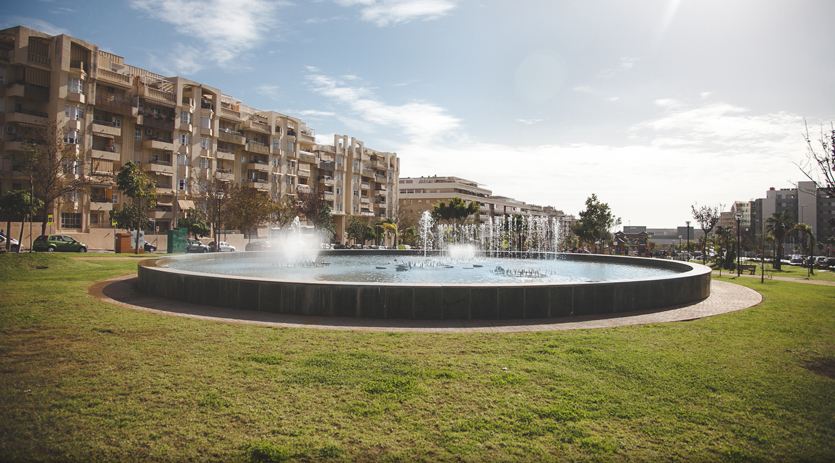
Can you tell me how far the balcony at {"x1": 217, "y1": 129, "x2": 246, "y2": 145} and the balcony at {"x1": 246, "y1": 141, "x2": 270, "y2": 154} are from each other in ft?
5.48

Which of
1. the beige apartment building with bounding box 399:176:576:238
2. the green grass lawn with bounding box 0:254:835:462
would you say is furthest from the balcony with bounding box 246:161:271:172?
the green grass lawn with bounding box 0:254:835:462

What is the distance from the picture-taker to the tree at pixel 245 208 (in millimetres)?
49625

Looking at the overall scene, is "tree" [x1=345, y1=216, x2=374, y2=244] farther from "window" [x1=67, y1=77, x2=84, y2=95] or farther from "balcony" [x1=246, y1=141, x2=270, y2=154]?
"window" [x1=67, y1=77, x2=84, y2=95]

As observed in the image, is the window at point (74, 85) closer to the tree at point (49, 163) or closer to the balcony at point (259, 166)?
the tree at point (49, 163)

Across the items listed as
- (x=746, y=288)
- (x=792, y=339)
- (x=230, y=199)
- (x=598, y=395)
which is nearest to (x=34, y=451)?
(x=598, y=395)

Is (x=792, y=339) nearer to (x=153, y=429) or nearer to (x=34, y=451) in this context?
(x=153, y=429)

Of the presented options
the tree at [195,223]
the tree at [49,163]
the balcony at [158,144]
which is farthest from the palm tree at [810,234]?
the balcony at [158,144]

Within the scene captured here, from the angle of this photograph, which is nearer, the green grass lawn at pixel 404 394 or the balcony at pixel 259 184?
the green grass lawn at pixel 404 394

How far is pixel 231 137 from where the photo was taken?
57719mm

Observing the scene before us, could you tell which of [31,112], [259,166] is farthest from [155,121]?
[259,166]

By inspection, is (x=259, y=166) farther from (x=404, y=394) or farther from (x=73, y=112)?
(x=404, y=394)

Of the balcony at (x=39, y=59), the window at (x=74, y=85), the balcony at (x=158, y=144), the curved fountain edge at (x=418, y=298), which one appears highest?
the balcony at (x=39, y=59)

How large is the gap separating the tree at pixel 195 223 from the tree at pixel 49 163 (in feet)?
31.2

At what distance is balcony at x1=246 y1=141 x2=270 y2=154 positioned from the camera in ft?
199
